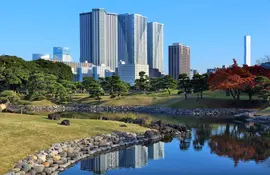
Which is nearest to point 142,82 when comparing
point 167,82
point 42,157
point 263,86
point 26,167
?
point 167,82

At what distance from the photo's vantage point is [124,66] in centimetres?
17875

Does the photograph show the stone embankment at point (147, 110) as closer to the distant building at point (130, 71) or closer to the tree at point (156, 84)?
the tree at point (156, 84)

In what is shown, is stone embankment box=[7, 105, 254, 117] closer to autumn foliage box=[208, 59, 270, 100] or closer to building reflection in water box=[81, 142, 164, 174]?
autumn foliage box=[208, 59, 270, 100]

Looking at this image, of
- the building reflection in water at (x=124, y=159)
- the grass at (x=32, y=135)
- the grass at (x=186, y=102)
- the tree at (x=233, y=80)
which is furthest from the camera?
the grass at (x=186, y=102)

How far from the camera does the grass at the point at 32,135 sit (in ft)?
48.0

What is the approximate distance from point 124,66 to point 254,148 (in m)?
159

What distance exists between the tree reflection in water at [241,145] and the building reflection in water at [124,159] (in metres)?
3.77

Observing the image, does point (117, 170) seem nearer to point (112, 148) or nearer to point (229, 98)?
point (112, 148)

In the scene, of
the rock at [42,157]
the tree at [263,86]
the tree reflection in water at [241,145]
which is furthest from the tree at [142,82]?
the rock at [42,157]

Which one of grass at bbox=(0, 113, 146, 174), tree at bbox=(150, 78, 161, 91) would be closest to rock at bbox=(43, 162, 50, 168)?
grass at bbox=(0, 113, 146, 174)

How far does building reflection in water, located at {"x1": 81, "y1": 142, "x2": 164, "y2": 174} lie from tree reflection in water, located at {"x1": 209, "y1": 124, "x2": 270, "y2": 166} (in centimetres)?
377

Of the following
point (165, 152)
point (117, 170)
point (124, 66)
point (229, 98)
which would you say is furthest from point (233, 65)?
point (124, 66)

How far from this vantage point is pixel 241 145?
21.8m

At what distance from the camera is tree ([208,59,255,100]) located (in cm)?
4862
